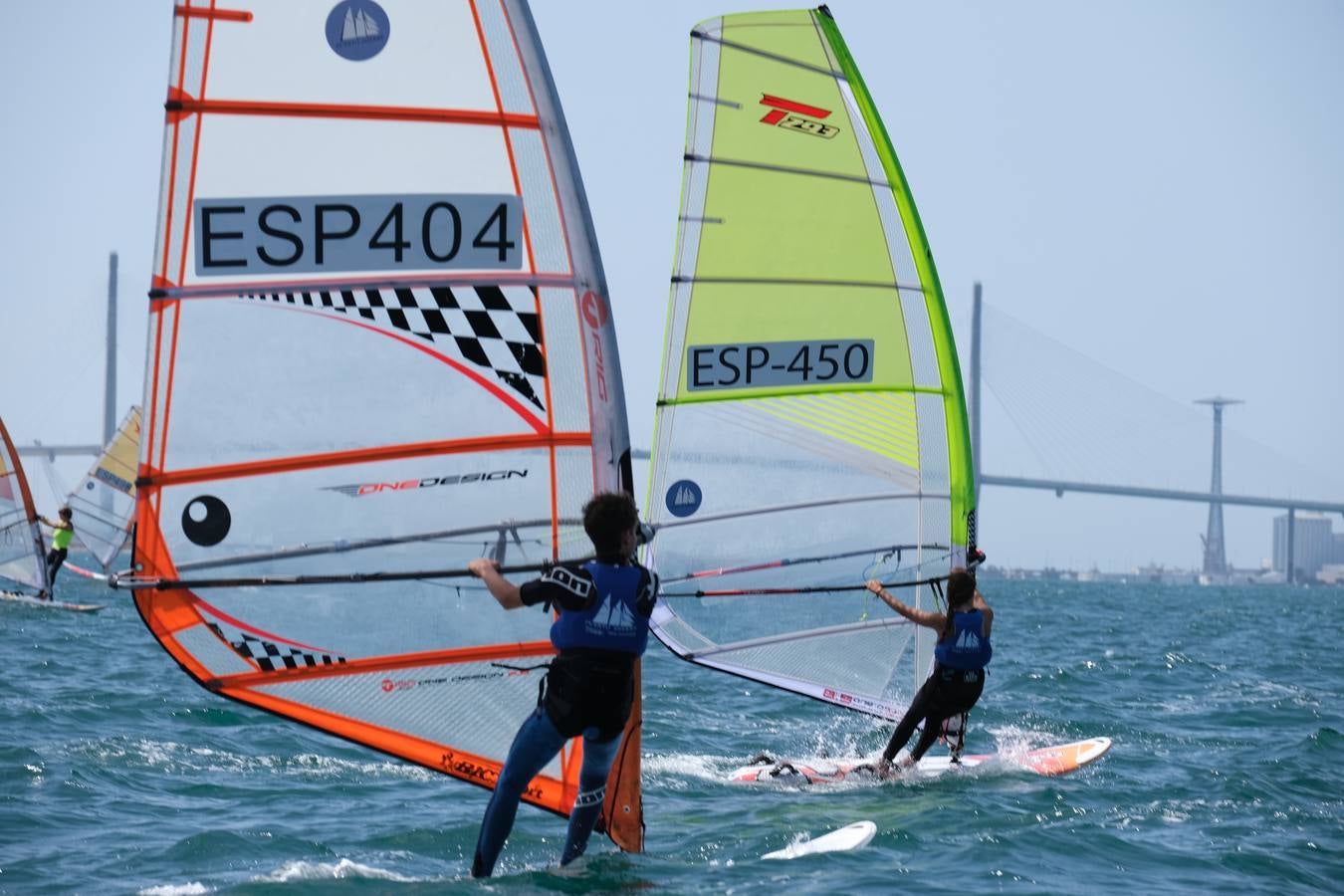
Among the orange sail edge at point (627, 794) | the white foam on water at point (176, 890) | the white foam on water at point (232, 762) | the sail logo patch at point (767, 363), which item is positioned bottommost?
the white foam on water at point (232, 762)

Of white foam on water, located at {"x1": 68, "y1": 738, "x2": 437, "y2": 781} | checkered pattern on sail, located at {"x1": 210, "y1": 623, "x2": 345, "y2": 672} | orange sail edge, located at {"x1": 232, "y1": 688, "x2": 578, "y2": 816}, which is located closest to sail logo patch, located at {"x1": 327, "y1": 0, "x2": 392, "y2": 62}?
checkered pattern on sail, located at {"x1": 210, "y1": 623, "x2": 345, "y2": 672}

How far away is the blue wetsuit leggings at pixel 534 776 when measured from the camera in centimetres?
486

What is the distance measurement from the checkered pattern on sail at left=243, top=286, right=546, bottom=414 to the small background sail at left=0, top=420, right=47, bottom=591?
1398cm

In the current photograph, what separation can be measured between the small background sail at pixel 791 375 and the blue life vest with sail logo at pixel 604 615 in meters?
3.42

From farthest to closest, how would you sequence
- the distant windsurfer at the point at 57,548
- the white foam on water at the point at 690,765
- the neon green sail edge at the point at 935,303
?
the distant windsurfer at the point at 57,548
the neon green sail edge at the point at 935,303
the white foam on water at the point at 690,765

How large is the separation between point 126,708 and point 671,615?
12.1 ft

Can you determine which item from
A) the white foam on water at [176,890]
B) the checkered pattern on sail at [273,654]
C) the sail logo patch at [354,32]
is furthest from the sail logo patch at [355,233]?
the white foam on water at [176,890]

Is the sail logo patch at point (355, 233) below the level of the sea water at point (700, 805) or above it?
above

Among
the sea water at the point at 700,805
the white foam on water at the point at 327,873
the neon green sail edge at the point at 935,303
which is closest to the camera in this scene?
the white foam on water at the point at 327,873

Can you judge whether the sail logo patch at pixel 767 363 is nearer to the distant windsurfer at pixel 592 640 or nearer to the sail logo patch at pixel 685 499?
the sail logo patch at pixel 685 499

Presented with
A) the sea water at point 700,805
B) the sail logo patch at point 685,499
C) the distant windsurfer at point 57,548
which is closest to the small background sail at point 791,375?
the sail logo patch at point 685,499

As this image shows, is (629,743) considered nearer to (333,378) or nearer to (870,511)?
(333,378)

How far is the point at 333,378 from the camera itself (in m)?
5.11

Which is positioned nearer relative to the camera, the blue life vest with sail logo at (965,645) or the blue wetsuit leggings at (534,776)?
the blue wetsuit leggings at (534,776)
